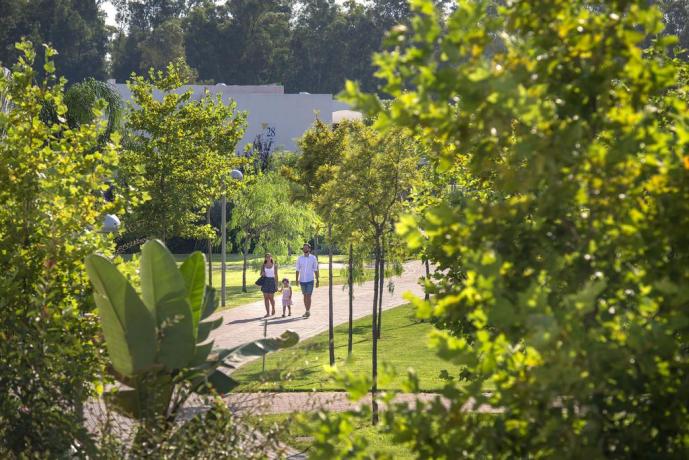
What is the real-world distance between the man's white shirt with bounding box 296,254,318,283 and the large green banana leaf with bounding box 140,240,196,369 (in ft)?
62.4

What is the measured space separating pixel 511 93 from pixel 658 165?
22.8 inches

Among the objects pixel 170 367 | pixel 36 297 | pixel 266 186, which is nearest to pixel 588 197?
pixel 170 367

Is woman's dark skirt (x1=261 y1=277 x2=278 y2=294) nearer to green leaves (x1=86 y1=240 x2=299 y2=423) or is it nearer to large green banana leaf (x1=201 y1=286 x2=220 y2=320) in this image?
large green banana leaf (x1=201 y1=286 x2=220 y2=320)

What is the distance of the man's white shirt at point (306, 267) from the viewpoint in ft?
85.3

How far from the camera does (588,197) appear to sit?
329 cm

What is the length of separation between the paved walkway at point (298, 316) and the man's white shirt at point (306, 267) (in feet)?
3.24

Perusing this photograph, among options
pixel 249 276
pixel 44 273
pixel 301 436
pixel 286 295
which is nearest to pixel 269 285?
pixel 286 295

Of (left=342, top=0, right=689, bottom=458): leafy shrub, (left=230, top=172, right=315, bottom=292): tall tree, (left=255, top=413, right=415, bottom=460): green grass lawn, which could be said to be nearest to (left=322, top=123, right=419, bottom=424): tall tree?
(left=255, top=413, right=415, bottom=460): green grass lawn

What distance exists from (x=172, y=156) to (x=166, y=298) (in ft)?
55.3

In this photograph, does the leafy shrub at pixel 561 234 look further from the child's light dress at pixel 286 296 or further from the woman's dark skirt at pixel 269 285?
the child's light dress at pixel 286 296

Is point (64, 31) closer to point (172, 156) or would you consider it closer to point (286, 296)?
point (286, 296)

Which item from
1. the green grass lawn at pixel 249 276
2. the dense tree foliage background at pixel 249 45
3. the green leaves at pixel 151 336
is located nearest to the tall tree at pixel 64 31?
the dense tree foliage background at pixel 249 45

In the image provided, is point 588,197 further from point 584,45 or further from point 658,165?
point 584,45

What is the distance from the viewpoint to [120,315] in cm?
663
